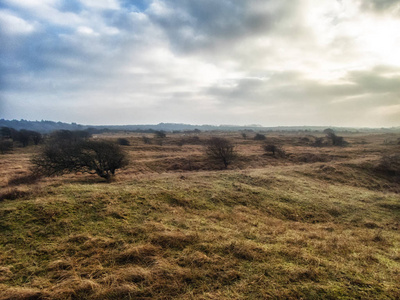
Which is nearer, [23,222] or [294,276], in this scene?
[294,276]

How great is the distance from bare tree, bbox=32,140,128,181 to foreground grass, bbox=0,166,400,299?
9.19m

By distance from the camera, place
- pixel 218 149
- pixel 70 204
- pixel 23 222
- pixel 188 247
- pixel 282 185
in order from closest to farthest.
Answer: pixel 188 247 → pixel 23 222 → pixel 70 204 → pixel 282 185 → pixel 218 149

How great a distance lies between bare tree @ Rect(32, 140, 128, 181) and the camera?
18594mm

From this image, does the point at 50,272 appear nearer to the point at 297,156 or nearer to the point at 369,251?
the point at 369,251

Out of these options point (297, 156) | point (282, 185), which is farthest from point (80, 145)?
point (297, 156)

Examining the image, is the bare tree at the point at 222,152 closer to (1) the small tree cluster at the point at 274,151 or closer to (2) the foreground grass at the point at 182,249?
(1) the small tree cluster at the point at 274,151

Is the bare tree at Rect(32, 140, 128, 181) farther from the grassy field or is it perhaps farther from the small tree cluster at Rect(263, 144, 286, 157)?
the small tree cluster at Rect(263, 144, 286, 157)

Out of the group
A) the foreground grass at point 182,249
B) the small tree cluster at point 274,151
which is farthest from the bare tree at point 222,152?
the foreground grass at point 182,249

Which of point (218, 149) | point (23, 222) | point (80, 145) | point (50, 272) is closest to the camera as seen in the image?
point (50, 272)

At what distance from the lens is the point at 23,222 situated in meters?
7.21

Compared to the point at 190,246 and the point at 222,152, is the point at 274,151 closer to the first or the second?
the point at 222,152

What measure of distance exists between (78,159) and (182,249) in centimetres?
1710

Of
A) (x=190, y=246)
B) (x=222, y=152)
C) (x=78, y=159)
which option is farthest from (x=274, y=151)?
(x=190, y=246)

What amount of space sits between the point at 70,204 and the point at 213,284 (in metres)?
7.22
